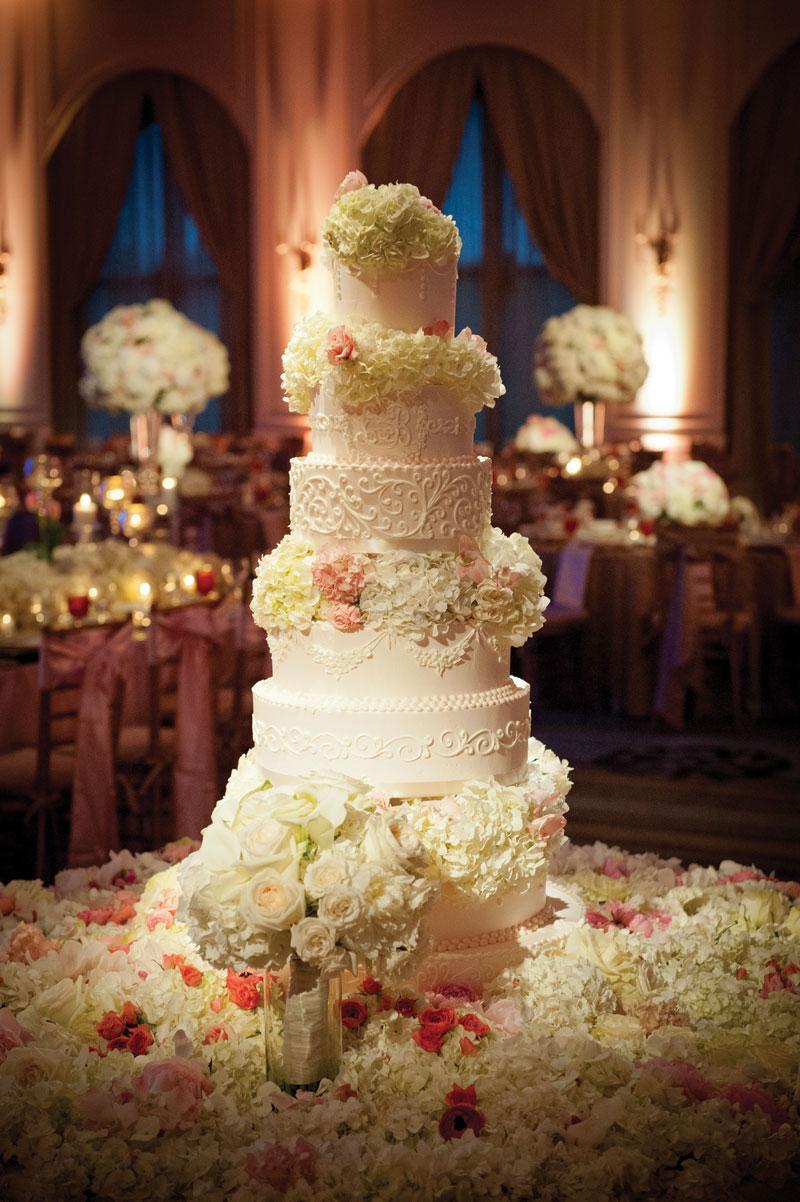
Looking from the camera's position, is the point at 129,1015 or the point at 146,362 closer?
the point at 129,1015

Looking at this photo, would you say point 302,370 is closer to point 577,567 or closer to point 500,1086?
point 500,1086

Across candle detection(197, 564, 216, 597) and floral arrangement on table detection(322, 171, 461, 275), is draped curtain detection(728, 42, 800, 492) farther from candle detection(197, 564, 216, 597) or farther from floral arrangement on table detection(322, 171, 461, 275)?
floral arrangement on table detection(322, 171, 461, 275)

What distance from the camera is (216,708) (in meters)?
5.73

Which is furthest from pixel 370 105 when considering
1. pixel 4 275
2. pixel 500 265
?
pixel 4 275

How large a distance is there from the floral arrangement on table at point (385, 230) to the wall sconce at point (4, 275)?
12.7 m

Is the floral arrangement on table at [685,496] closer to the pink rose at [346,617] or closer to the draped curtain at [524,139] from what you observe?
the pink rose at [346,617]

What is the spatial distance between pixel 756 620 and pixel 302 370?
16.6ft

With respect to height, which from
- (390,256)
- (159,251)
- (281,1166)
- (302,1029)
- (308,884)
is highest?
(159,251)

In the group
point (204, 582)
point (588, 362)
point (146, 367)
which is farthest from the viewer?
point (588, 362)

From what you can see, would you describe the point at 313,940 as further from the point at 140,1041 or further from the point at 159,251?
the point at 159,251

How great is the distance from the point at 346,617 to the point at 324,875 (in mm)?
705

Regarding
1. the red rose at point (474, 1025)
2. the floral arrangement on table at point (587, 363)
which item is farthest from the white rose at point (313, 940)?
the floral arrangement on table at point (587, 363)

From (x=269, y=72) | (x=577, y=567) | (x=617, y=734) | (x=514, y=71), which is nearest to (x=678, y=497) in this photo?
(x=577, y=567)

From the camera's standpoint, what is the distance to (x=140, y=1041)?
10.5 ft
